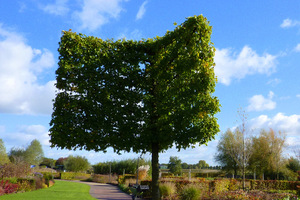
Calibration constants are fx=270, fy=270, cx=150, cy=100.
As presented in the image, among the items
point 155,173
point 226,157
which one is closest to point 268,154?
point 226,157

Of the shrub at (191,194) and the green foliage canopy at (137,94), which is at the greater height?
the green foliage canopy at (137,94)

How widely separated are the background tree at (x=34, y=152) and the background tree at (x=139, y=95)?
5534 cm

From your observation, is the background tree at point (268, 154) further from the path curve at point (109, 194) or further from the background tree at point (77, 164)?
the background tree at point (77, 164)

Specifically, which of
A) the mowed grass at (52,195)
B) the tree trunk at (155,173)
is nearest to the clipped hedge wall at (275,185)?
the mowed grass at (52,195)

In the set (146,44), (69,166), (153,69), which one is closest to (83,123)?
(153,69)

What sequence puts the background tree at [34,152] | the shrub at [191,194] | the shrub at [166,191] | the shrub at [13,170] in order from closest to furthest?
1. the shrub at [191,194]
2. the shrub at [166,191]
3. the shrub at [13,170]
4. the background tree at [34,152]

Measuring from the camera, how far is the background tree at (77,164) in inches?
2137

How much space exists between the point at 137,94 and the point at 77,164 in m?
46.0

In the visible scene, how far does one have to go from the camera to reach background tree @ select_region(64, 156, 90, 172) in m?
54.3

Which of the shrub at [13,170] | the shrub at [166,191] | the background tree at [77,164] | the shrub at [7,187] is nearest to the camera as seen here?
the shrub at [166,191]

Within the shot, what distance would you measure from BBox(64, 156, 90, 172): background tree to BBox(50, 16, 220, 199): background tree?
145 feet

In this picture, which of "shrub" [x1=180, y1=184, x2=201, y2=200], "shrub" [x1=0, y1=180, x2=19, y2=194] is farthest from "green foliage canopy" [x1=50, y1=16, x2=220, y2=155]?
"shrub" [x1=0, y1=180, x2=19, y2=194]

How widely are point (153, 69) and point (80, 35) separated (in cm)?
410

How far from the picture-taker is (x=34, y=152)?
209 ft
